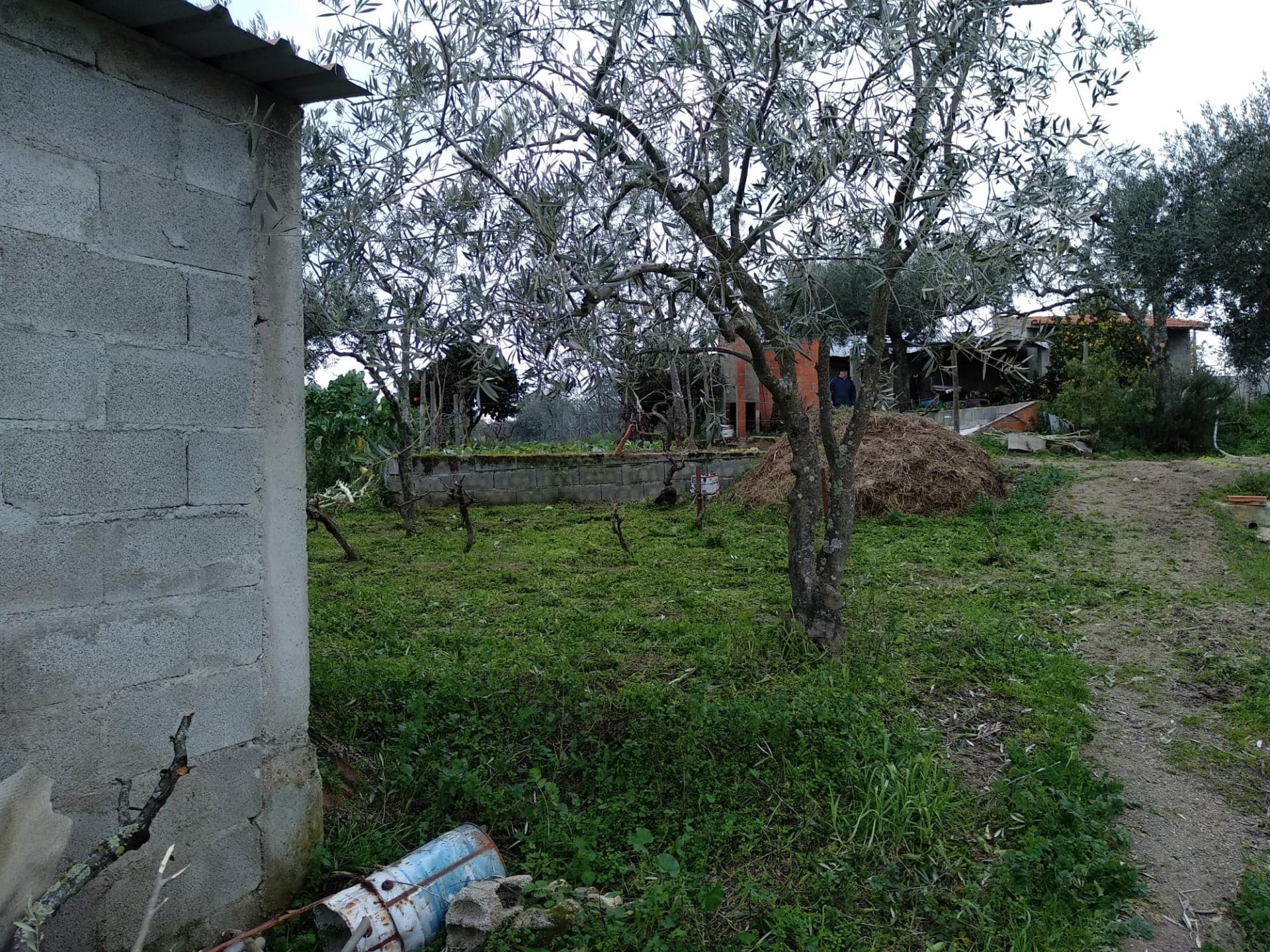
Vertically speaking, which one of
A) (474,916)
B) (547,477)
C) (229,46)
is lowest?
(474,916)

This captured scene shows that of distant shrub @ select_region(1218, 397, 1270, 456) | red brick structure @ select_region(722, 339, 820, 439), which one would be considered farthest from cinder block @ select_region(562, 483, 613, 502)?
distant shrub @ select_region(1218, 397, 1270, 456)

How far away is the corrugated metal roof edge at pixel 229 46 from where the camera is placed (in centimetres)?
231

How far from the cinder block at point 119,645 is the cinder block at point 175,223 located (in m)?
1.01

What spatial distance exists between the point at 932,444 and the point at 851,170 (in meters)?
8.05

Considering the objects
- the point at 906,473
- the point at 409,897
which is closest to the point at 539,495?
the point at 906,473

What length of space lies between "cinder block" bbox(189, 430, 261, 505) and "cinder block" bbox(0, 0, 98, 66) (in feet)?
3.44

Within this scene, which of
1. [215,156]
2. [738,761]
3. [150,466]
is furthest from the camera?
[738,761]

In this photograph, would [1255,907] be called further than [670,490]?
No

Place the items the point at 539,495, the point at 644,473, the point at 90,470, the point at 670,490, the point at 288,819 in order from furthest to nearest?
the point at 644,473 → the point at 539,495 → the point at 670,490 → the point at 288,819 → the point at 90,470

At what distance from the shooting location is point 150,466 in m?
2.47

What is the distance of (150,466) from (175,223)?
2.32 feet

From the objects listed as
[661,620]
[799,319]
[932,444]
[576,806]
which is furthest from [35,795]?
[932,444]

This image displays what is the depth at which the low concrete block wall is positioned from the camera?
11.5 m

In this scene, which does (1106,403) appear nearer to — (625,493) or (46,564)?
(625,493)
